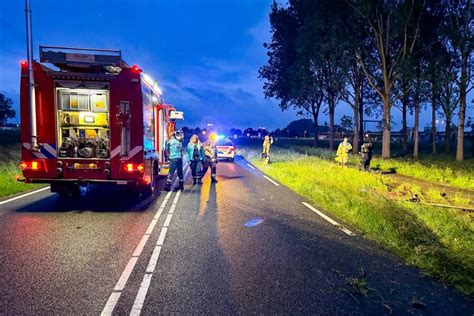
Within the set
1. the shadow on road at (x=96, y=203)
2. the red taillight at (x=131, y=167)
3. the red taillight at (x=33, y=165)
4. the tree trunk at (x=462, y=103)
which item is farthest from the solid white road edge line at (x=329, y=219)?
the tree trunk at (x=462, y=103)

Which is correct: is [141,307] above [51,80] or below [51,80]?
below

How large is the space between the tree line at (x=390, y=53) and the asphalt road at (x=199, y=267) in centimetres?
1925

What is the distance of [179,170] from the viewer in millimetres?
13359

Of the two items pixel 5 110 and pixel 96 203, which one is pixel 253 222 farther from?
pixel 5 110

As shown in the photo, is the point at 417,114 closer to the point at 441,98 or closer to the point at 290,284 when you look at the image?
the point at 441,98

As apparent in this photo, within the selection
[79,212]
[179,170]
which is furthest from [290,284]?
[179,170]

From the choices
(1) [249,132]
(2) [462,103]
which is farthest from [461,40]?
(1) [249,132]

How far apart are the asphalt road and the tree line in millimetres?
19247

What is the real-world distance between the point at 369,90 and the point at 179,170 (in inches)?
1012

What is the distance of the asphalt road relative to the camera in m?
4.30

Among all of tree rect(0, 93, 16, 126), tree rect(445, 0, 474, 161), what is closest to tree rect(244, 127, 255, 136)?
tree rect(0, 93, 16, 126)

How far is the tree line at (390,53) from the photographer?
23.6 metres

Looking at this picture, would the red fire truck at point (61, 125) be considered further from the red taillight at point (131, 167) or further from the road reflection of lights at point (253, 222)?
the road reflection of lights at point (253, 222)

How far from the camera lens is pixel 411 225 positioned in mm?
7496
